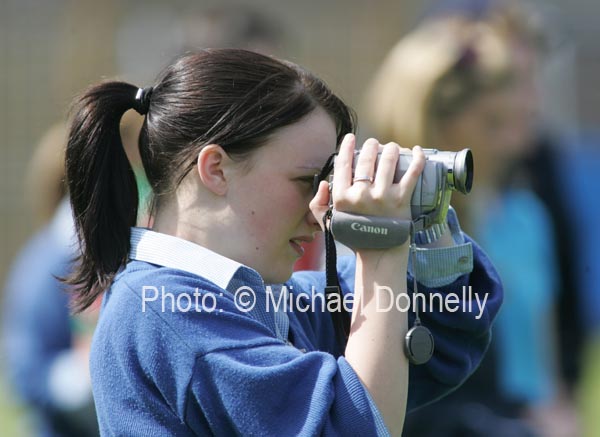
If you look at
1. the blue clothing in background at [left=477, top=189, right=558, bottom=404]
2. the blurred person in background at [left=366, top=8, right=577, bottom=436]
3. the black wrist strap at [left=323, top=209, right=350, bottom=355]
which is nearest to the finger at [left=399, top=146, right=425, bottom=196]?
the black wrist strap at [left=323, top=209, right=350, bottom=355]

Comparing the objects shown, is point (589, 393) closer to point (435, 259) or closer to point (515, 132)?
point (515, 132)

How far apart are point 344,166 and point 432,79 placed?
205cm

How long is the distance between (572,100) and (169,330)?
9.52 m

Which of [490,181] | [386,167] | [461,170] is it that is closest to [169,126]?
[386,167]

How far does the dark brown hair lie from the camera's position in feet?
7.97

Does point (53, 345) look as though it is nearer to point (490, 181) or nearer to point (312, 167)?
point (490, 181)

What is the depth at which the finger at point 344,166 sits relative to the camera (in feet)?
7.48

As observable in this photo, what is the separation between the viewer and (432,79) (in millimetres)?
4266

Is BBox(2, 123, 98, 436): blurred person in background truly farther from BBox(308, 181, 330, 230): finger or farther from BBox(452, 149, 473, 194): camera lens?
BBox(452, 149, 473, 194): camera lens

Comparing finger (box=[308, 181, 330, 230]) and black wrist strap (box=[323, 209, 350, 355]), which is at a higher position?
finger (box=[308, 181, 330, 230])

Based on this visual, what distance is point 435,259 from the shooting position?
8.37ft

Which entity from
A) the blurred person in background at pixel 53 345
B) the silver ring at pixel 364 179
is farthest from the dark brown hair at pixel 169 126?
the blurred person in background at pixel 53 345

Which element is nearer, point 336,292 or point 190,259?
point 190,259

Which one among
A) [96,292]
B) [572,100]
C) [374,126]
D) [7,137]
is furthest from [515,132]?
[7,137]
